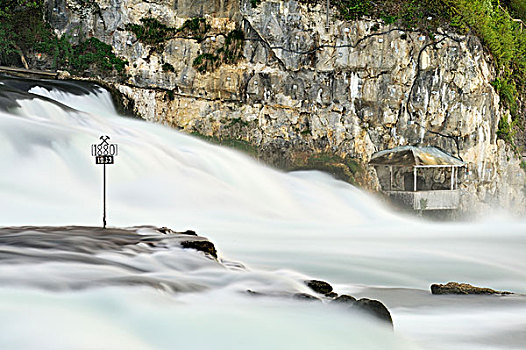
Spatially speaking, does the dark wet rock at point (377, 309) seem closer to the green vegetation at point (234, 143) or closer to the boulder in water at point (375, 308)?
the boulder in water at point (375, 308)

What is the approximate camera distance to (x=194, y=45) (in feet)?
46.1

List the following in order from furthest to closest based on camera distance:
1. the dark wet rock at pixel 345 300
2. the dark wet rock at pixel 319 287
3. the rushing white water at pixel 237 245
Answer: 1. the dark wet rock at pixel 319 287
2. the dark wet rock at pixel 345 300
3. the rushing white water at pixel 237 245

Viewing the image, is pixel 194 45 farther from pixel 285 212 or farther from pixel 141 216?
pixel 141 216

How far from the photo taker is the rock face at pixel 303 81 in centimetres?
1368

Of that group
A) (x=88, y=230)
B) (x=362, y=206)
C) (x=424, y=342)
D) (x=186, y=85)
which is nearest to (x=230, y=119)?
(x=186, y=85)

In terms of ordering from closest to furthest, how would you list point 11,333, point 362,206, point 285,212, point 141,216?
point 11,333, point 141,216, point 285,212, point 362,206

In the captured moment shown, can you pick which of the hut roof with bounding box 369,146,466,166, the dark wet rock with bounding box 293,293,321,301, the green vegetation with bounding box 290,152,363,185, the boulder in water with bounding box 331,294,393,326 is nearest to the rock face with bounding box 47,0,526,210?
the green vegetation with bounding box 290,152,363,185

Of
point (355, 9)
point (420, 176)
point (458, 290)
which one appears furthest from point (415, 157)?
point (458, 290)

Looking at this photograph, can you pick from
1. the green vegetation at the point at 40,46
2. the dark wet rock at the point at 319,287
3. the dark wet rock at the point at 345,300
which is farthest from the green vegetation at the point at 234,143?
the dark wet rock at the point at 345,300

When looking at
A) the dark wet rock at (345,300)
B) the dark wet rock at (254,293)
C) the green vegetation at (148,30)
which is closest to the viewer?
the dark wet rock at (345,300)

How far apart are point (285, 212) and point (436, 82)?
20.0 ft

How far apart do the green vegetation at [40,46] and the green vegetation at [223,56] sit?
1817mm

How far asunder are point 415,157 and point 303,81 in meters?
3.24

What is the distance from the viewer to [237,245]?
659 centimetres
